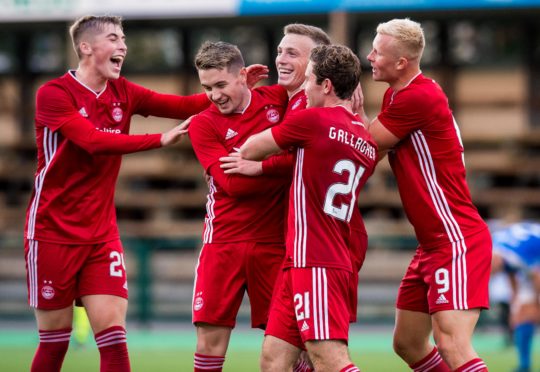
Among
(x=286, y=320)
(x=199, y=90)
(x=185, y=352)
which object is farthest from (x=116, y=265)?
(x=199, y=90)

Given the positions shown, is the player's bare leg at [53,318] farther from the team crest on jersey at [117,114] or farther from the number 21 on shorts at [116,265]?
the team crest on jersey at [117,114]

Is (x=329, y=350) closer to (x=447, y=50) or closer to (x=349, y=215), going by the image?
(x=349, y=215)

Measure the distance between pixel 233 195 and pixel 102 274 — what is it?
101cm

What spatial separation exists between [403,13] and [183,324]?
5.27 metres

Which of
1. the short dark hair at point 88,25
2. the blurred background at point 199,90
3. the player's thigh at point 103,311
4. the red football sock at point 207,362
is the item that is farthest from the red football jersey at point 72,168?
the blurred background at point 199,90

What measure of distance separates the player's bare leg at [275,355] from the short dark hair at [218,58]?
153 centimetres

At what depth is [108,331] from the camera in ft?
21.8

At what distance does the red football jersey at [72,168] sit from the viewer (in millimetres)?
6641

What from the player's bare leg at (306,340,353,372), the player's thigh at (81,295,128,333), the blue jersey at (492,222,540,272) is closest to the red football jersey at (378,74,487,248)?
the player's bare leg at (306,340,353,372)

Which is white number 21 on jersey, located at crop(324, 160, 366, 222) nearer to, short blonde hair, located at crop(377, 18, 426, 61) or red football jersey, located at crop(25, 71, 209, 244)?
short blonde hair, located at crop(377, 18, 426, 61)

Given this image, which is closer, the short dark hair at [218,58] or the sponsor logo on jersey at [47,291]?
the short dark hair at [218,58]

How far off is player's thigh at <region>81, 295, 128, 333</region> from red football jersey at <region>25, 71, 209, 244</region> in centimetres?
34

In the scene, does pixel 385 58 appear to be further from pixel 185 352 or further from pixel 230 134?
pixel 185 352

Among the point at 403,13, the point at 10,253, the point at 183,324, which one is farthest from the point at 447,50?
the point at 10,253
